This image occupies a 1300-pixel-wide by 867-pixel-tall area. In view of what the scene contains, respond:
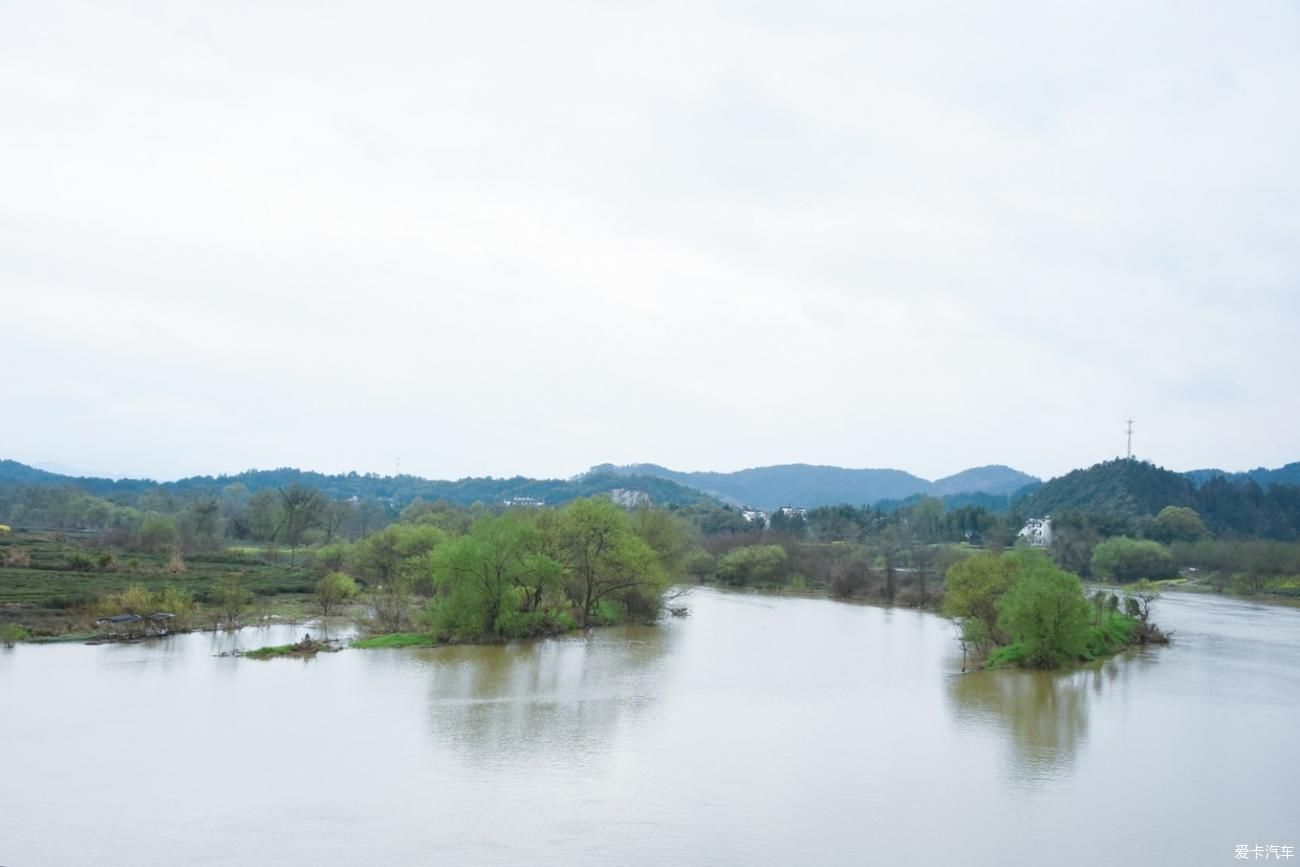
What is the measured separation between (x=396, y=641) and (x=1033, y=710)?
25099mm

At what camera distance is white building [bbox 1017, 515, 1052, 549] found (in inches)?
4707

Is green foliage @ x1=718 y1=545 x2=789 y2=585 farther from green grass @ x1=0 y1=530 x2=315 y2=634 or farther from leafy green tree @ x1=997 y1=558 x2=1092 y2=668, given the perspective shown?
leafy green tree @ x1=997 y1=558 x2=1092 y2=668

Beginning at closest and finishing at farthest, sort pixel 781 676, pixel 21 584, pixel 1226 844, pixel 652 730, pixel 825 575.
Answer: pixel 1226 844
pixel 652 730
pixel 781 676
pixel 21 584
pixel 825 575

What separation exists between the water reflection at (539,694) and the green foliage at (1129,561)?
63848mm

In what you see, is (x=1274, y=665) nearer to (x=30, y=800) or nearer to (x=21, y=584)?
(x=30, y=800)

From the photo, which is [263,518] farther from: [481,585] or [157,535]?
[481,585]

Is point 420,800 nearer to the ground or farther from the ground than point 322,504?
nearer to the ground

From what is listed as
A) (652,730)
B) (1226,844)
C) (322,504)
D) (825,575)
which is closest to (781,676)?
(652,730)

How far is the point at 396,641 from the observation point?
1673 inches

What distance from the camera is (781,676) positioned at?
37281mm

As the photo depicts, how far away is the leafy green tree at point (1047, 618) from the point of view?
39.2 m

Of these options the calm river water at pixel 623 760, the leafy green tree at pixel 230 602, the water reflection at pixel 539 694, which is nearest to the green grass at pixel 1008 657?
the calm river water at pixel 623 760

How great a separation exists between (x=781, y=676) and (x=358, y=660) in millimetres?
15922

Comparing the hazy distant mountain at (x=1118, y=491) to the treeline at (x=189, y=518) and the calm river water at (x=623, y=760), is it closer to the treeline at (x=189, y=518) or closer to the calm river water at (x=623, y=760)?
the treeline at (x=189, y=518)
